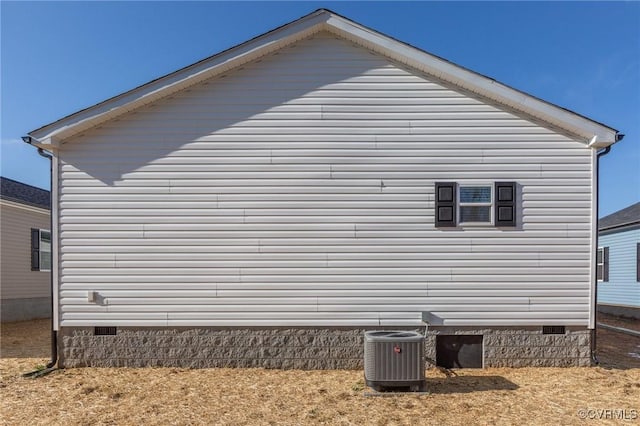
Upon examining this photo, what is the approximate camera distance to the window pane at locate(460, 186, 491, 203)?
6.72 metres

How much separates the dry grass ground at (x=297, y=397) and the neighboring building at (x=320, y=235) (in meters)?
0.43

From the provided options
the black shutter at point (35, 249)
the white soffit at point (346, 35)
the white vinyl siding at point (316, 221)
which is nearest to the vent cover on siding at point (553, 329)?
the white vinyl siding at point (316, 221)

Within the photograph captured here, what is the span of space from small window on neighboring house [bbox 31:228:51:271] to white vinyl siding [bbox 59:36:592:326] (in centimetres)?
787

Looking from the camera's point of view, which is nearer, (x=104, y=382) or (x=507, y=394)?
(x=507, y=394)

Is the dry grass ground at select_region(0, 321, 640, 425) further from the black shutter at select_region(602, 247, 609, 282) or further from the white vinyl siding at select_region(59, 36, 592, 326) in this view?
the black shutter at select_region(602, 247, 609, 282)

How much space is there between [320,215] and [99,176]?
4.10m

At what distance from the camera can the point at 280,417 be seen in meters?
4.71

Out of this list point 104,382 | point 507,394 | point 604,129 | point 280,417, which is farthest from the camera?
point 604,129

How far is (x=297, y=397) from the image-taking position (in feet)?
17.6

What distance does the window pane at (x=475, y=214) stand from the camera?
6688mm

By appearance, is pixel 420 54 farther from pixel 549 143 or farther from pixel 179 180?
pixel 179 180

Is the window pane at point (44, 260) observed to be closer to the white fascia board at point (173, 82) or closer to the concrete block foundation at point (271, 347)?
the concrete block foundation at point (271, 347)

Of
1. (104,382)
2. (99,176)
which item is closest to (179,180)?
(99,176)

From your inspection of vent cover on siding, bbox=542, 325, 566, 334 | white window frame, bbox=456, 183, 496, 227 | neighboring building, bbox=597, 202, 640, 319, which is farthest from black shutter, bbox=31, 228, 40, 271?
neighboring building, bbox=597, 202, 640, 319
